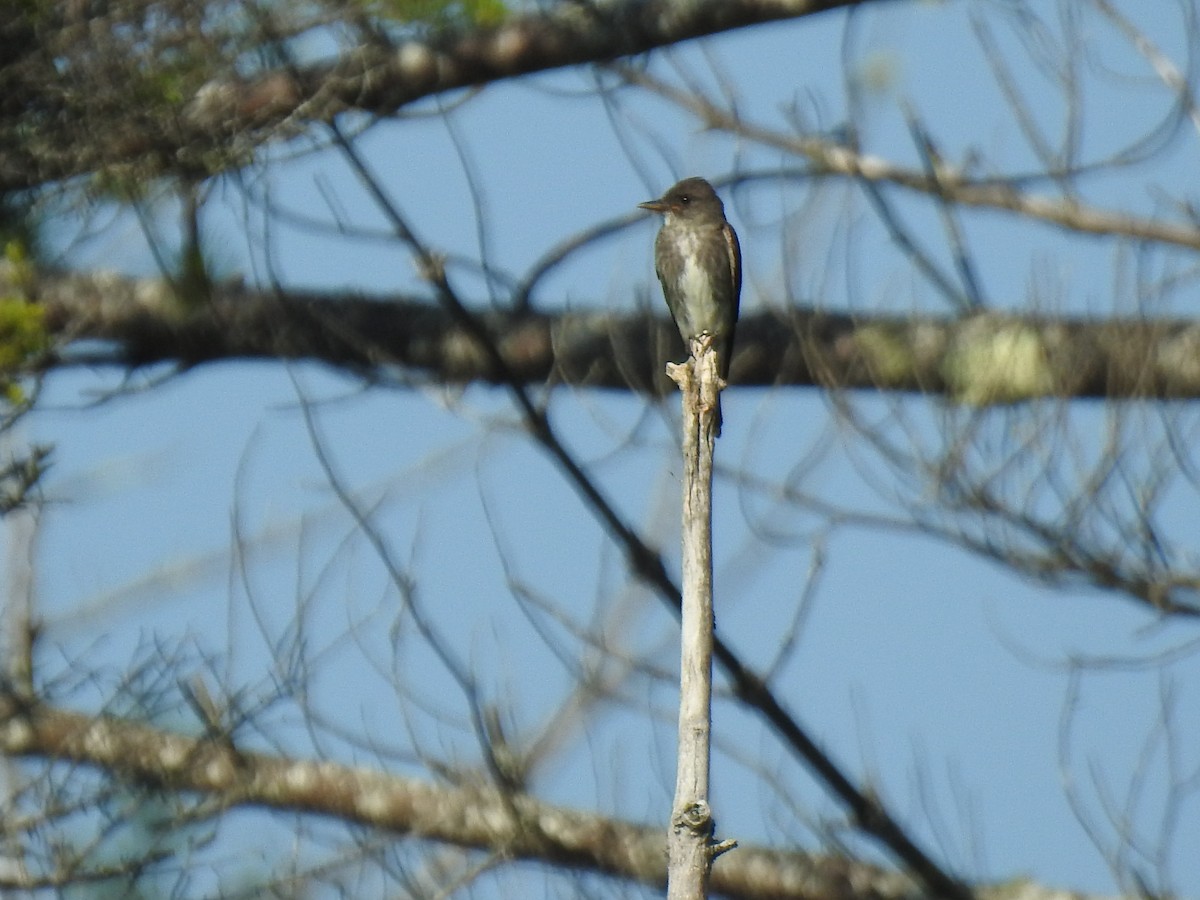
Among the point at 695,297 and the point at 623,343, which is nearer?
the point at 623,343

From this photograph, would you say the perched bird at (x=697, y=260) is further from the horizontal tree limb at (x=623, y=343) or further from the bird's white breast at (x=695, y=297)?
the horizontal tree limb at (x=623, y=343)

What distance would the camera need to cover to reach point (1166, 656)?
4258mm

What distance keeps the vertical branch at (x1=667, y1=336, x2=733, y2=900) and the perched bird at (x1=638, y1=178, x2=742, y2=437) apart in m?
2.64

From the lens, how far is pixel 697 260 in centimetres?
543

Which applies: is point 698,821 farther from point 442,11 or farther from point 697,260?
point 697,260

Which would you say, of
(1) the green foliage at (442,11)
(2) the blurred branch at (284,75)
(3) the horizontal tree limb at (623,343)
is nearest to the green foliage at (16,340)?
(2) the blurred branch at (284,75)

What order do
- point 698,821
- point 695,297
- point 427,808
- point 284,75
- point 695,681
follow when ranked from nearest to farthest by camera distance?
1. point 698,821
2. point 695,681
3. point 284,75
4. point 427,808
5. point 695,297

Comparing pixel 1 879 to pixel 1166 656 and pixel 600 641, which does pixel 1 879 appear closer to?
pixel 600 641

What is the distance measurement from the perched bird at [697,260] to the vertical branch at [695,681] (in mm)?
2640

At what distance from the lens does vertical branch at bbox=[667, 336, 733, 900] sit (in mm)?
2059

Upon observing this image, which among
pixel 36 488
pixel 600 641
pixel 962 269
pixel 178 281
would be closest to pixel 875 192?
pixel 962 269

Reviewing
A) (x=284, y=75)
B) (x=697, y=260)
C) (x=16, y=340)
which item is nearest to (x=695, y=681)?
(x=16, y=340)

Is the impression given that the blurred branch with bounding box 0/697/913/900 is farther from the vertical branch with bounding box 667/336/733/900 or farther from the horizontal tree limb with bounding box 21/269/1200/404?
the vertical branch with bounding box 667/336/733/900

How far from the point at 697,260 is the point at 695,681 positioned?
3.37m
